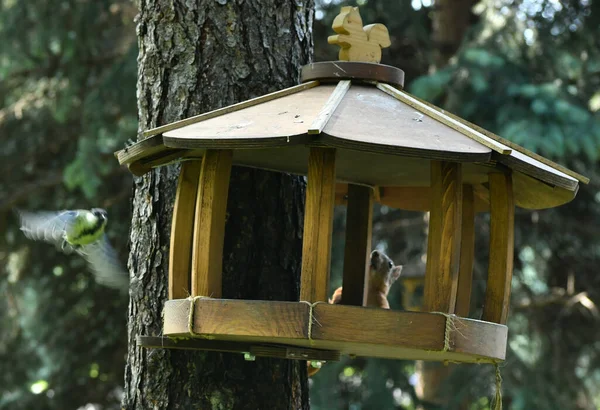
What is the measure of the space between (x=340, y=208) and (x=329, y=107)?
427 centimetres

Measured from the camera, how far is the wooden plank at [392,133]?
2.00 meters

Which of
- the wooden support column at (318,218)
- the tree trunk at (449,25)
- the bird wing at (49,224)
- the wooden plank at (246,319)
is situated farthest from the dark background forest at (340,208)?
the wooden plank at (246,319)

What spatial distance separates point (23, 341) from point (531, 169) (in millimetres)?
5777

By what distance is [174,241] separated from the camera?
240 cm

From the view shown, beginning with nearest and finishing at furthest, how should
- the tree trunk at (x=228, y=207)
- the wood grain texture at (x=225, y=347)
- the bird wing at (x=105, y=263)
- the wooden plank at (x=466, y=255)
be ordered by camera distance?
the wood grain texture at (x=225, y=347), the tree trunk at (x=228, y=207), the wooden plank at (x=466, y=255), the bird wing at (x=105, y=263)

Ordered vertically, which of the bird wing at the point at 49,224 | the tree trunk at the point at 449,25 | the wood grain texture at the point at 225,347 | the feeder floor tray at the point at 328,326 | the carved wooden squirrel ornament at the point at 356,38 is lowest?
the wood grain texture at the point at 225,347

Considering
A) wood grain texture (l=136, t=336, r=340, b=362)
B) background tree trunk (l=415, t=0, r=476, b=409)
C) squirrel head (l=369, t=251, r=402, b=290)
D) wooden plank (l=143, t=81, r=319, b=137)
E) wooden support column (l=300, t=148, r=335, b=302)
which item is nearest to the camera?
wooden support column (l=300, t=148, r=335, b=302)

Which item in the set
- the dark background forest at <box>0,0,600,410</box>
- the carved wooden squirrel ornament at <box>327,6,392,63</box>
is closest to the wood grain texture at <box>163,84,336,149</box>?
the carved wooden squirrel ornament at <box>327,6,392,63</box>

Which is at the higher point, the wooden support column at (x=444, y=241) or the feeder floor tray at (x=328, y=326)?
the wooden support column at (x=444, y=241)

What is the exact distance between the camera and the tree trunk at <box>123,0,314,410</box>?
247 centimetres

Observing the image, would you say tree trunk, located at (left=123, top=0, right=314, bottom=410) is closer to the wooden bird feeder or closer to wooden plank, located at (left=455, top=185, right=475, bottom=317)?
the wooden bird feeder

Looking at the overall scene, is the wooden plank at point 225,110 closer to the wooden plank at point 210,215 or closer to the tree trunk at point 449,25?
the wooden plank at point 210,215

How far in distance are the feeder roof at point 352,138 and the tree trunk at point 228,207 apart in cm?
15

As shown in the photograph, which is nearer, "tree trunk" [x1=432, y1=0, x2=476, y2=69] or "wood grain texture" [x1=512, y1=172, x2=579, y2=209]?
"wood grain texture" [x1=512, y1=172, x2=579, y2=209]
